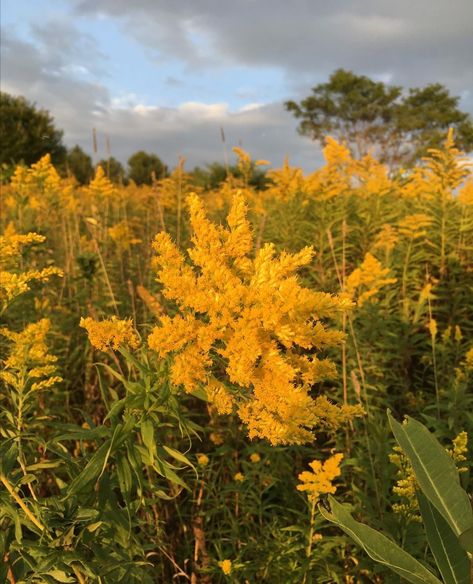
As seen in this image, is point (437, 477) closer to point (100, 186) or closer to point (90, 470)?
point (90, 470)

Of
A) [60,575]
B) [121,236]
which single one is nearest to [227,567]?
[60,575]

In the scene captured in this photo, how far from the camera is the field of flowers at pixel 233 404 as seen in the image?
3.71 ft

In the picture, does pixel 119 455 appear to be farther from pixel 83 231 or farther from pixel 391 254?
pixel 83 231

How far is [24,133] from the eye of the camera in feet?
60.5

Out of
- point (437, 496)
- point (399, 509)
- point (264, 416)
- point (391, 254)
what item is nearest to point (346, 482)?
point (399, 509)

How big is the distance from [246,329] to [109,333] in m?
0.32

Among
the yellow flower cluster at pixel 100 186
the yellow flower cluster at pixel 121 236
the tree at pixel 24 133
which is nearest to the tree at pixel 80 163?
the tree at pixel 24 133

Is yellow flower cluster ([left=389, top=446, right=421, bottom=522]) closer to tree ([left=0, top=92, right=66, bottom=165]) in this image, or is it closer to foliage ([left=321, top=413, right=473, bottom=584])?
foliage ([left=321, top=413, right=473, bottom=584])

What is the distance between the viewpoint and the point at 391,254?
136 inches

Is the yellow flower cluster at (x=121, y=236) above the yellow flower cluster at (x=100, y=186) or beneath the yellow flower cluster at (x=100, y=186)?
beneath

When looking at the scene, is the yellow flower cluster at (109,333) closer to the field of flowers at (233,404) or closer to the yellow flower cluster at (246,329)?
the field of flowers at (233,404)

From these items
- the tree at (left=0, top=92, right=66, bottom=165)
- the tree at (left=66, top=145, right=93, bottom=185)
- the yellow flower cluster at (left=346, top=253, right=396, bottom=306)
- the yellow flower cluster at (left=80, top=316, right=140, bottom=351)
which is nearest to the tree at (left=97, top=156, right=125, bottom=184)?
the yellow flower cluster at (left=346, top=253, right=396, bottom=306)

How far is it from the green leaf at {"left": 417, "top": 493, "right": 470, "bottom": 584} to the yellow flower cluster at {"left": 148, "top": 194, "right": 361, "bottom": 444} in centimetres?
34

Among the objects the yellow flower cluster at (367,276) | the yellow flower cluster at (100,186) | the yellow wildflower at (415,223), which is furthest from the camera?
the yellow flower cluster at (100,186)
